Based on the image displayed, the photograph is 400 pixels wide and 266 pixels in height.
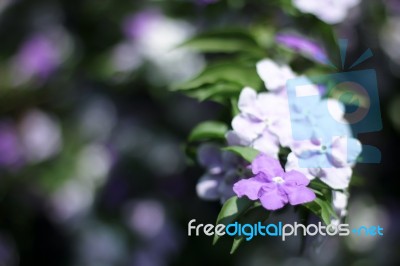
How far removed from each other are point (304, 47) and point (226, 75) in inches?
6.5

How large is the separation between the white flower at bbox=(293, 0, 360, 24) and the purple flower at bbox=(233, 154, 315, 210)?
17.2 inches

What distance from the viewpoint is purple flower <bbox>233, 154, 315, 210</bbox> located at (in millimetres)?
741

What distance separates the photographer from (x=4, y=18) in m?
2.25

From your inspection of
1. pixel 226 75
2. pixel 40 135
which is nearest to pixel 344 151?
pixel 226 75

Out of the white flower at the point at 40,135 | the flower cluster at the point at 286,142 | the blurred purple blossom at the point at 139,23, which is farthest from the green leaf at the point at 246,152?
the white flower at the point at 40,135

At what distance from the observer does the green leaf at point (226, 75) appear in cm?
99

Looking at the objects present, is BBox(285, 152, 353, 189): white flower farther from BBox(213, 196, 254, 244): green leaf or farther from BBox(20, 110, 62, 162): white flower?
BBox(20, 110, 62, 162): white flower

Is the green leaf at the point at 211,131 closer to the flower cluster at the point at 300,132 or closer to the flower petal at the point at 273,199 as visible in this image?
the flower cluster at the point at 300,132

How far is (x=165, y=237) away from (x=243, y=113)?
864mm

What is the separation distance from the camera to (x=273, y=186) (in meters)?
0.75

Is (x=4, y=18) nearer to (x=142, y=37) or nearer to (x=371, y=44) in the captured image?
(x=142, y=37)

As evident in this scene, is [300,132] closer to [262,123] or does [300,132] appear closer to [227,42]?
[262,123]

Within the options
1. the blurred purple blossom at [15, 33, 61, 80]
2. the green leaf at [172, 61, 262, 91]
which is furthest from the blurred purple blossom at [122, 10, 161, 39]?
the green leaf at [172, 61, 262, 91]

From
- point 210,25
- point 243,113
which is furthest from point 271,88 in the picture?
point 210,25
